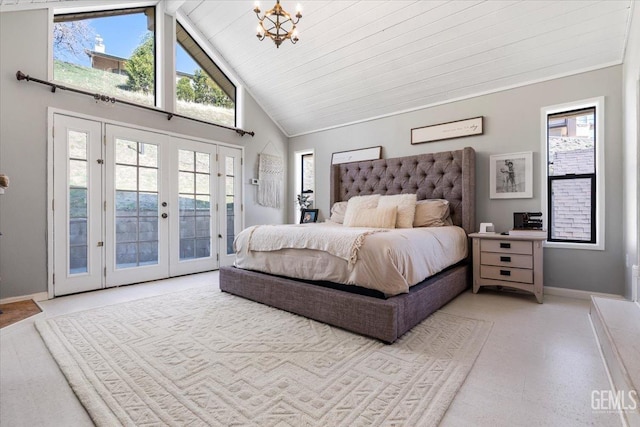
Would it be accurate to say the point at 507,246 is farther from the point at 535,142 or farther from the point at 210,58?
the point at 210,58

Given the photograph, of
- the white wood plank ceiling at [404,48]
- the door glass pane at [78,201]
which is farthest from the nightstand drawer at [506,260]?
the door glass pane at [78,201]

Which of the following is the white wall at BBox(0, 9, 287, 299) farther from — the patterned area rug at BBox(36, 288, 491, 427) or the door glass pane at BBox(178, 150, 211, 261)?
the door glass pane at BBox(178, 150, 211, 261)

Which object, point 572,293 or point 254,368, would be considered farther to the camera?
point 572,293

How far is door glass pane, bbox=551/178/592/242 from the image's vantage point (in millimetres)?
3184

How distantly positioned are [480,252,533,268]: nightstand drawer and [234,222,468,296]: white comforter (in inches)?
12.9

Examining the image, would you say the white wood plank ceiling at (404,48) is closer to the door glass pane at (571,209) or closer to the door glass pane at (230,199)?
the door glass pane at (571,209)

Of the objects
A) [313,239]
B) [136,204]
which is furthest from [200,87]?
[313,239]

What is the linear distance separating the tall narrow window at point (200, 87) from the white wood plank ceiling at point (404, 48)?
0.84ft

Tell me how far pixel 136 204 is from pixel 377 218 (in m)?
3.09

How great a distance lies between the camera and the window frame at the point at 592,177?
303 centimetres

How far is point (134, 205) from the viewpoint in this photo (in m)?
3.82

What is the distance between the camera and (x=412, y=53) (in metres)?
3.55

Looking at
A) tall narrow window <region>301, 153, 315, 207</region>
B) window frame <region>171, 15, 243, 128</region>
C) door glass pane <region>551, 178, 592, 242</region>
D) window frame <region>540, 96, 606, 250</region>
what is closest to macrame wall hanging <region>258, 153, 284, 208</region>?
tall narrow window <region>301, 153, 315, 207</region>

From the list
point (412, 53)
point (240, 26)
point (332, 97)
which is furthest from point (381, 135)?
point (240, 26)
